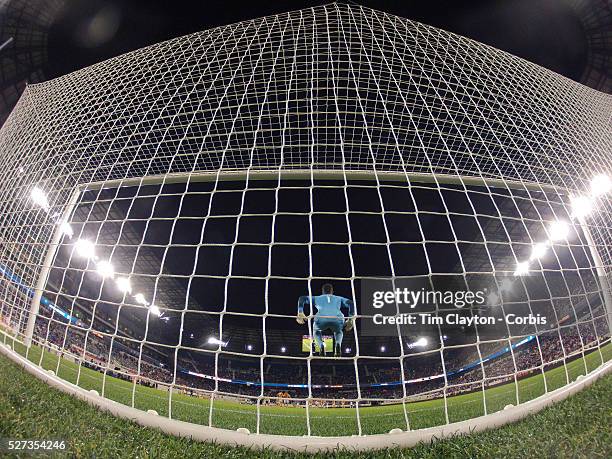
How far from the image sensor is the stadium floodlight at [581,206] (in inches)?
105

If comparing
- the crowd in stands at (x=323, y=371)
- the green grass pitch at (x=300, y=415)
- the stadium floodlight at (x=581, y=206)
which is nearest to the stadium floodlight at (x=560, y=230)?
the stadium floodlight at (x=581, y=206)

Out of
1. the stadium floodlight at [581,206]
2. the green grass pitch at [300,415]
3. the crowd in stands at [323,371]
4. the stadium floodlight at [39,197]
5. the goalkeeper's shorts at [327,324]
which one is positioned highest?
the stadium floodlight at [581,206]

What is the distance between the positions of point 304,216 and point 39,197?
25.0 ft

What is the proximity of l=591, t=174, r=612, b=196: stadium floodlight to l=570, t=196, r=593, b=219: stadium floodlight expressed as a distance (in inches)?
3.9

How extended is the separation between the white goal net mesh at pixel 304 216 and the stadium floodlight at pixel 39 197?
27mm

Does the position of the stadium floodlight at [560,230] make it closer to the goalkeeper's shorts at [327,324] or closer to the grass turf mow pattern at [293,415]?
the grass turf mow pattern at [293,415]

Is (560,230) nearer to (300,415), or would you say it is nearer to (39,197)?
(300,415)

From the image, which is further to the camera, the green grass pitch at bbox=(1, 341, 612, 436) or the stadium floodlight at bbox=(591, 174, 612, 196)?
the stadium floodlight at bbox=(591, 174, 612, 196)

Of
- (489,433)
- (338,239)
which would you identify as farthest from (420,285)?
(489,433)

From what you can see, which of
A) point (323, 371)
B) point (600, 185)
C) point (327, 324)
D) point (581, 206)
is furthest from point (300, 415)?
point (323, 371)

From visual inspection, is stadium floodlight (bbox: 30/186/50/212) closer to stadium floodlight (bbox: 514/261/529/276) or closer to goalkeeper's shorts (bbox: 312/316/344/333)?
goalkeeper's shorts (bbox: 312/316/344/333)

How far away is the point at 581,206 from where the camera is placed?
2.94m

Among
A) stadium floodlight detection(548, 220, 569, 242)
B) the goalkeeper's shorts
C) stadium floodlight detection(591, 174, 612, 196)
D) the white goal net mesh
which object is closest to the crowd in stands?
the white goal net mesh

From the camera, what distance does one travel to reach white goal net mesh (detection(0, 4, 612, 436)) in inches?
95.4
